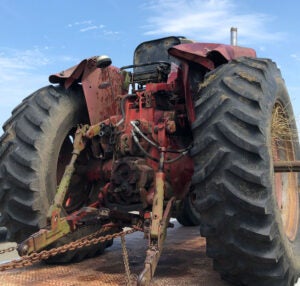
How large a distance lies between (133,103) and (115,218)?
115 centimetres

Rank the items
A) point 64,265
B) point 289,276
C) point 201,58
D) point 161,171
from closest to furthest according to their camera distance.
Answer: point 289,276 → point 161,171 → point 201,58 → point 64,265

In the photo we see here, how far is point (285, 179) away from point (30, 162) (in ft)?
8.25

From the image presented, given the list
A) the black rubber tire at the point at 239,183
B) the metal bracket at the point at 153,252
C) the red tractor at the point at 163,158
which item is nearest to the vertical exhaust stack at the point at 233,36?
the red tractor at the point at 163,158

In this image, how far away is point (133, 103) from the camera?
178 inches

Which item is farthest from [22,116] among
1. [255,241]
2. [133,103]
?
[255,241]

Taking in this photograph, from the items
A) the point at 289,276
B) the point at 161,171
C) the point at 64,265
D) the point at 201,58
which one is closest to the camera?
the point at 289,276

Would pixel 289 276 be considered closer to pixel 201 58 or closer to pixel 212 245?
pixel 212 245

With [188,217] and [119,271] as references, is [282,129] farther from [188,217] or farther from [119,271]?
[188,217]

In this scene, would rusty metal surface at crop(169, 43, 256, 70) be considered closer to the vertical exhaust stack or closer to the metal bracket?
A: the metal bracket

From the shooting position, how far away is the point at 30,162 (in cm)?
407

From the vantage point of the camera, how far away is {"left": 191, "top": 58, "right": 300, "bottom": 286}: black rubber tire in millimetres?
3008

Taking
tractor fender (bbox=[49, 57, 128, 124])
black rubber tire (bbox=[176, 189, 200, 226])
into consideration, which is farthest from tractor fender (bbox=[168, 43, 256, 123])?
black rubber tire (bbox=[176, 189, 200, 226])

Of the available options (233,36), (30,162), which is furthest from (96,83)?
(233,36)

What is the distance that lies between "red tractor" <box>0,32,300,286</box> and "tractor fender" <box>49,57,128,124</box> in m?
0.01
